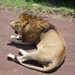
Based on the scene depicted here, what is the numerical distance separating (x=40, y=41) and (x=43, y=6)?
2587mm

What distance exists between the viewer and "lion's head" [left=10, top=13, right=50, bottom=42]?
5.48 m

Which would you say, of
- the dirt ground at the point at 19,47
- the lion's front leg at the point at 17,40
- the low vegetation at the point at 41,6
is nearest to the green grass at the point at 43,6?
the low vegetation at the point at 41,6

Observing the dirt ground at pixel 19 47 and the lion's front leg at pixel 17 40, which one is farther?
the lion's front leg at pixel 17 40

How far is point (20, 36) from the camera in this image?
564cm

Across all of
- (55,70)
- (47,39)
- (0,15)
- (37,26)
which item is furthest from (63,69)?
(0,15)

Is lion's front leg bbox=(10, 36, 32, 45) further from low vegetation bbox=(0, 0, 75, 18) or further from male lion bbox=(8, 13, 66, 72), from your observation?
low vegetation bbox=(0, 0, 75, 18)

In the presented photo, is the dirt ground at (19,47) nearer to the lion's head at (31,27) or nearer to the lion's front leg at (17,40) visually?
the lion's front leg at (17,40)

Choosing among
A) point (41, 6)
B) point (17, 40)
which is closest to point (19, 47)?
point (17, 40)

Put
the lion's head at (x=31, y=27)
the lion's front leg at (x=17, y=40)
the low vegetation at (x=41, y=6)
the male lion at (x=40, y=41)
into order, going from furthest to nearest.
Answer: the low vegetation at (x=41, y=6) < the lion's front leg at (x=17, y=40) < the lion's head at (x=31, y=27) < the male lion at (x=40, y=41)

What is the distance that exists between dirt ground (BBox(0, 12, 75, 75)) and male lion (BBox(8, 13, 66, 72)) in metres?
0.13

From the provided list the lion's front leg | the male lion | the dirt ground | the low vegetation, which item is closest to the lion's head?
the male lion

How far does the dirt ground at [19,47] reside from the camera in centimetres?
486

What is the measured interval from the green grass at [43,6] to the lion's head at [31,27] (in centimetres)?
210

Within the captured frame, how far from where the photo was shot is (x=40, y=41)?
548cm
